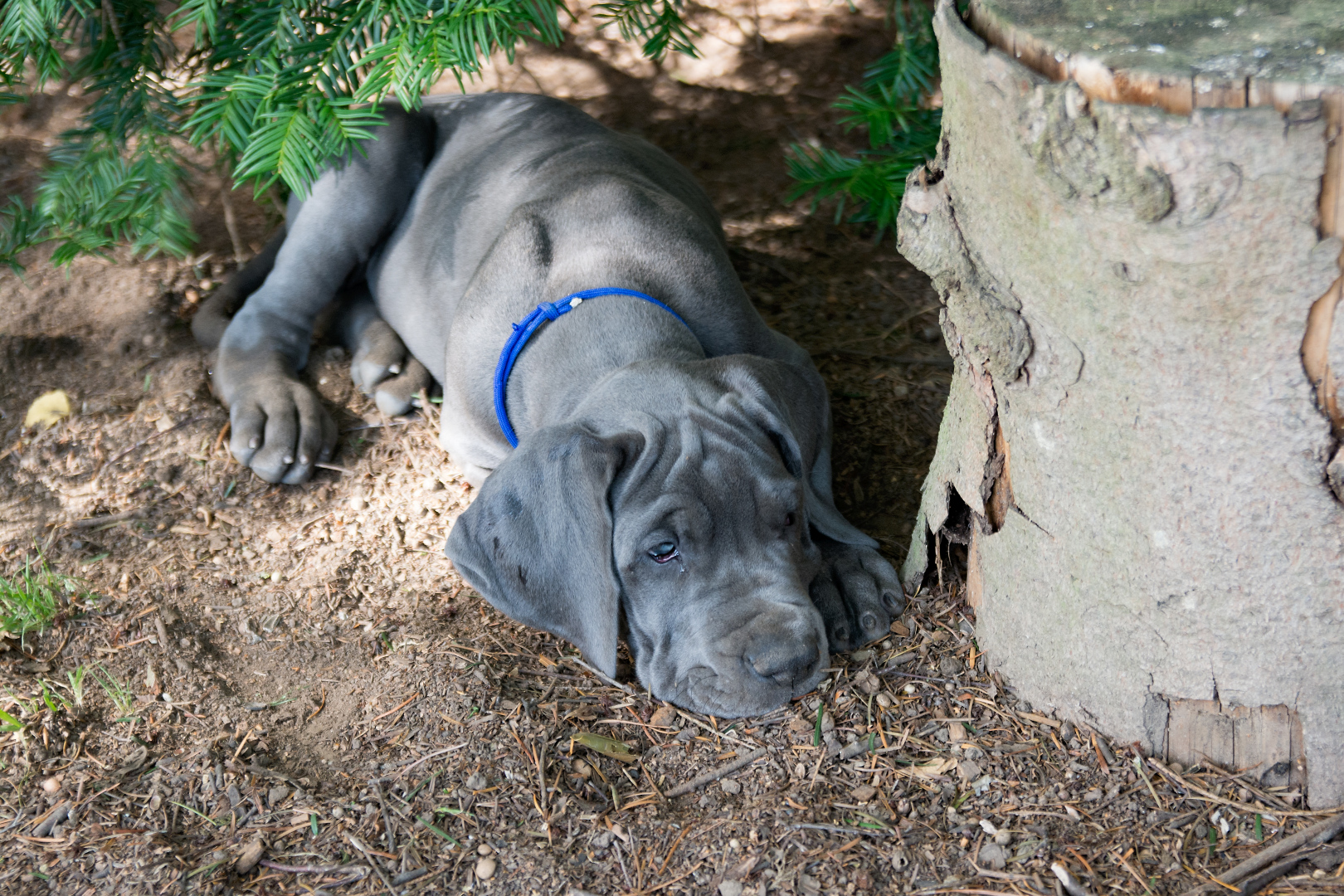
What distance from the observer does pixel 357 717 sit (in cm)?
299

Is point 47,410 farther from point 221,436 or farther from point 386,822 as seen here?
point 386,822

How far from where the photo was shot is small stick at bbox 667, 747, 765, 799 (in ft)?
9.05

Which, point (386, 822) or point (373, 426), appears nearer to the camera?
point (386, 822)

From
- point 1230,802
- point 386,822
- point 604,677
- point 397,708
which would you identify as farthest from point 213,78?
point 1230,802

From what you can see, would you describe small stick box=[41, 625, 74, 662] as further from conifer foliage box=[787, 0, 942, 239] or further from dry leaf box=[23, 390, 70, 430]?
conifer foliage box=[787, 0, 942, 239]

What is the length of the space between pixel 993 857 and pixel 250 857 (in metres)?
1.61

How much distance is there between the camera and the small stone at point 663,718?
9.70ft

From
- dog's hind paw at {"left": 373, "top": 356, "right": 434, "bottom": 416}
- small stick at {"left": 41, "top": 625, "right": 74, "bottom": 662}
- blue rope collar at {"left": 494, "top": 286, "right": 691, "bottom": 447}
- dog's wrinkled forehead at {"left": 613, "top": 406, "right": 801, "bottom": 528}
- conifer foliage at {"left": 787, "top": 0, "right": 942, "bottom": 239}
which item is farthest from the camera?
dog's hind paw at {"left": 373, "top": 356, "right": 434, "bottom": 416}

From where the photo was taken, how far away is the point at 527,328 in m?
3.62

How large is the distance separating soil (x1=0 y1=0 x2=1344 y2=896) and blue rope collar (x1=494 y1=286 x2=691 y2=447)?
0.45 metres

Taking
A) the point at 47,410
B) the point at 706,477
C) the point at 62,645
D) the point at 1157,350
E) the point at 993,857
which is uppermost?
the point at 1157,350

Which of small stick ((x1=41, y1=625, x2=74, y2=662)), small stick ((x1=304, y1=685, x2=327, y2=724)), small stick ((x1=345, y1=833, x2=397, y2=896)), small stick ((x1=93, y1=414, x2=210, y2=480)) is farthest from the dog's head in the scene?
small stick ((x1=93, y1=414, x2=210, y2=480))

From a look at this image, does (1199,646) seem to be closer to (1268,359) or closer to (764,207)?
(1268,359)

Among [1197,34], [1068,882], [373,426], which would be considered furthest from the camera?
[373,426]
